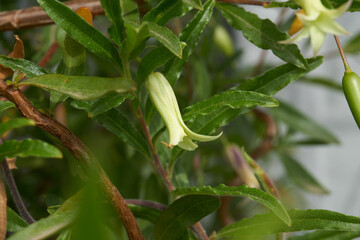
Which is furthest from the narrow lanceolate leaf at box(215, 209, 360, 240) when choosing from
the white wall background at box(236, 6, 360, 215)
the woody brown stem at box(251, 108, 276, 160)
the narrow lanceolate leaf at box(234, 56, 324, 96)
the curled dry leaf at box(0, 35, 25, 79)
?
the white wall background at box(236, 6, 360, 215)

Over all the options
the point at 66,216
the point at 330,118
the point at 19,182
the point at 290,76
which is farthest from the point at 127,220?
the point at 330,118

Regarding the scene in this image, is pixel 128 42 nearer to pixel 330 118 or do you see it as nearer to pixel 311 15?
pixel 311 15

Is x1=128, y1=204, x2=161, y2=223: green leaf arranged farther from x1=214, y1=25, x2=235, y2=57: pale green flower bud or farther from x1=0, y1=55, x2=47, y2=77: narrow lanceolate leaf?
x1=214, y1=25, x2=235, y2=57: pale green flower bud

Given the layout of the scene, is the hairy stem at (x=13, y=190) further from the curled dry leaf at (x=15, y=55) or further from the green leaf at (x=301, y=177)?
the green leaf at (x=301, y=177)

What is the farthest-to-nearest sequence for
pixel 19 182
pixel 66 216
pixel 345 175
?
A: pixel 345 175, pixel 19 182, pixel 66 216

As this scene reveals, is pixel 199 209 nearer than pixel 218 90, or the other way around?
pixel 199 209

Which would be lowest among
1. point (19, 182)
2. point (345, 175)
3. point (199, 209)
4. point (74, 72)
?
point (345, 175)

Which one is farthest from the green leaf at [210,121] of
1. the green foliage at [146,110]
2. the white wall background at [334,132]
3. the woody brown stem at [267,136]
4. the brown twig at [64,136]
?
the white wall background at [334,132]
